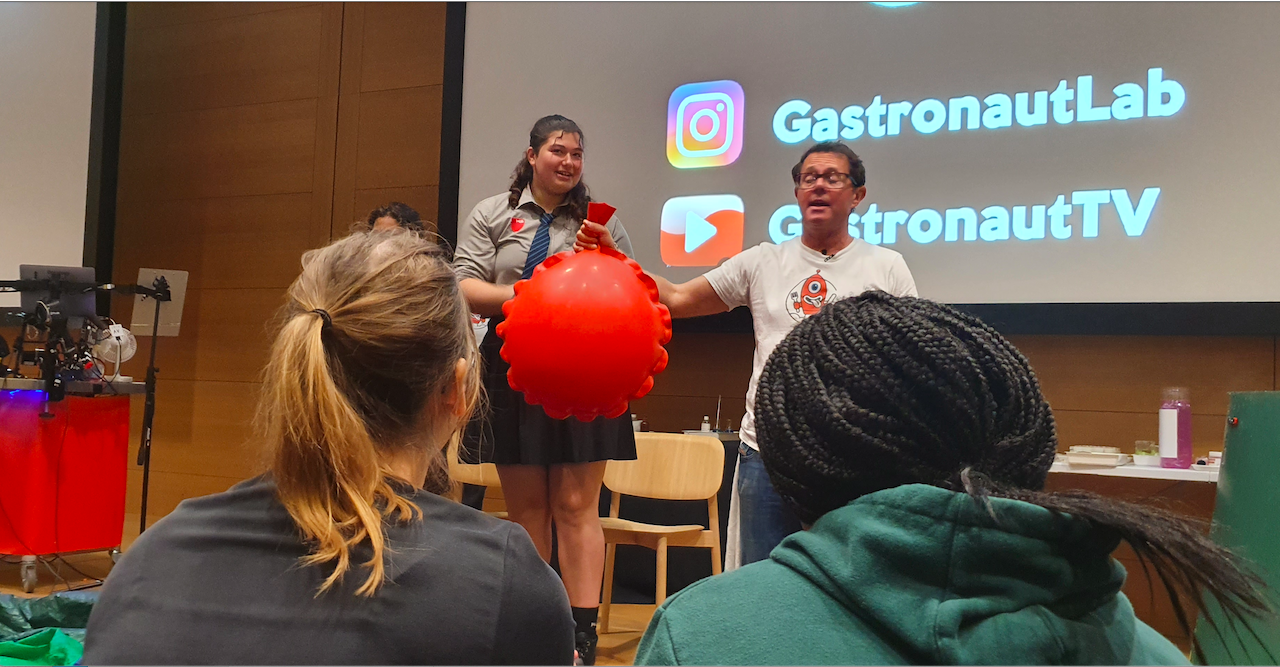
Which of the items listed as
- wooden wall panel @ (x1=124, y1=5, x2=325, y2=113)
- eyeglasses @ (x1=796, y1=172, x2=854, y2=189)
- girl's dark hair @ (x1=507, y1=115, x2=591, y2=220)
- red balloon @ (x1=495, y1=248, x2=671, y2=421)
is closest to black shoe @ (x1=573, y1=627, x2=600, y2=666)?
red balloon @ (x1=495, y1=248, x2=671, y2=421)

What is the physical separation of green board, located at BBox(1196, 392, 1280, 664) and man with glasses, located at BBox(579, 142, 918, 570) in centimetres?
70

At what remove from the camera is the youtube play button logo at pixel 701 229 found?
140 inches

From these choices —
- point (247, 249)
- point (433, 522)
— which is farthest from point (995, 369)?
point (247, 249)

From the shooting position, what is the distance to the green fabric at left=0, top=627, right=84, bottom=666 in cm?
241

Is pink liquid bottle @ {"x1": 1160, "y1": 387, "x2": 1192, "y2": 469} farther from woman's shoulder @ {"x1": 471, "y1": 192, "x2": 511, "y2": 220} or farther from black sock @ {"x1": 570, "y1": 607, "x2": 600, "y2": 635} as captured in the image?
woman's shoulder @ {"x1": 471, "y1": 192, "x2": 511, "y2": 220}

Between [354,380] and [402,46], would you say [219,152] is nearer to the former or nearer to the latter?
[402,46]

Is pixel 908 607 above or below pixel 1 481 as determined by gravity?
above

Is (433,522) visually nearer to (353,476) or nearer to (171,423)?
(353,476)

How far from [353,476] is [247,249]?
14.8ft

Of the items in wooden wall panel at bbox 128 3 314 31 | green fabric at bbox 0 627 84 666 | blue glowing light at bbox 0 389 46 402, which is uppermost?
wooden wall panel at bbox 128 3 314 31

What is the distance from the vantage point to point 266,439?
0.88m

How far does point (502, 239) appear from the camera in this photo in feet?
7.74

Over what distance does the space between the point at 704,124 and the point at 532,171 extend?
1433mm

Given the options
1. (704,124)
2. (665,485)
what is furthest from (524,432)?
(704,124)
